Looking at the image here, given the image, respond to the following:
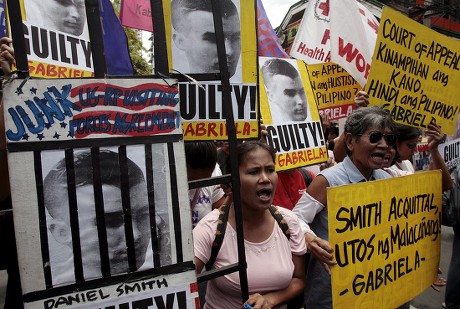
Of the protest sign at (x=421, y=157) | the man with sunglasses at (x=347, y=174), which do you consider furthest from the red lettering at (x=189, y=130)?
the protest sign at (x=421, y=157)

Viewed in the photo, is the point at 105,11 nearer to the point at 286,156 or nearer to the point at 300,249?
the point at 300,249

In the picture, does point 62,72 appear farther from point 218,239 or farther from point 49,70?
point 218,239

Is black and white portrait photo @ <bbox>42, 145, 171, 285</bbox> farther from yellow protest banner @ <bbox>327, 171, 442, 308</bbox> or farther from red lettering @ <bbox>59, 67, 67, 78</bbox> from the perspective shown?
red lettering @ <bbox>59, 67, 67, 78</bbox>

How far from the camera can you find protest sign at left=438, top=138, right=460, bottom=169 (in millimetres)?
3352

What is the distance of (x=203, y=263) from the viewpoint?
5.79 ft

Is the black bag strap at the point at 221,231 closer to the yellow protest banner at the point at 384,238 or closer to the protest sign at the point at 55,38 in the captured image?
the yellow protest banner at the point at 384,238

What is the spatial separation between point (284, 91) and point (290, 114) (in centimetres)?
18

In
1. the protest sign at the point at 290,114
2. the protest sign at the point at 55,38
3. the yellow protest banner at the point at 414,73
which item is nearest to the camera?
the protest sign at the point at 55,38

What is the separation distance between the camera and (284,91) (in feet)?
10.3

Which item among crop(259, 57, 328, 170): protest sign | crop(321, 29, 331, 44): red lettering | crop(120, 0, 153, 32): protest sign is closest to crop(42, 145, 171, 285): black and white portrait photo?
crop(259, 57, 328, 170): protest sign

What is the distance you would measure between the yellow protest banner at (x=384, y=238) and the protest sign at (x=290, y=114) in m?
0.87

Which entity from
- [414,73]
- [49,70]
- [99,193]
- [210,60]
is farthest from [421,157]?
[99,193]

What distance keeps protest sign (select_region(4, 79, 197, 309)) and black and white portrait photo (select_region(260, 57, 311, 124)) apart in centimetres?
171

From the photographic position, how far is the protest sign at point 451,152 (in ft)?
11.0
